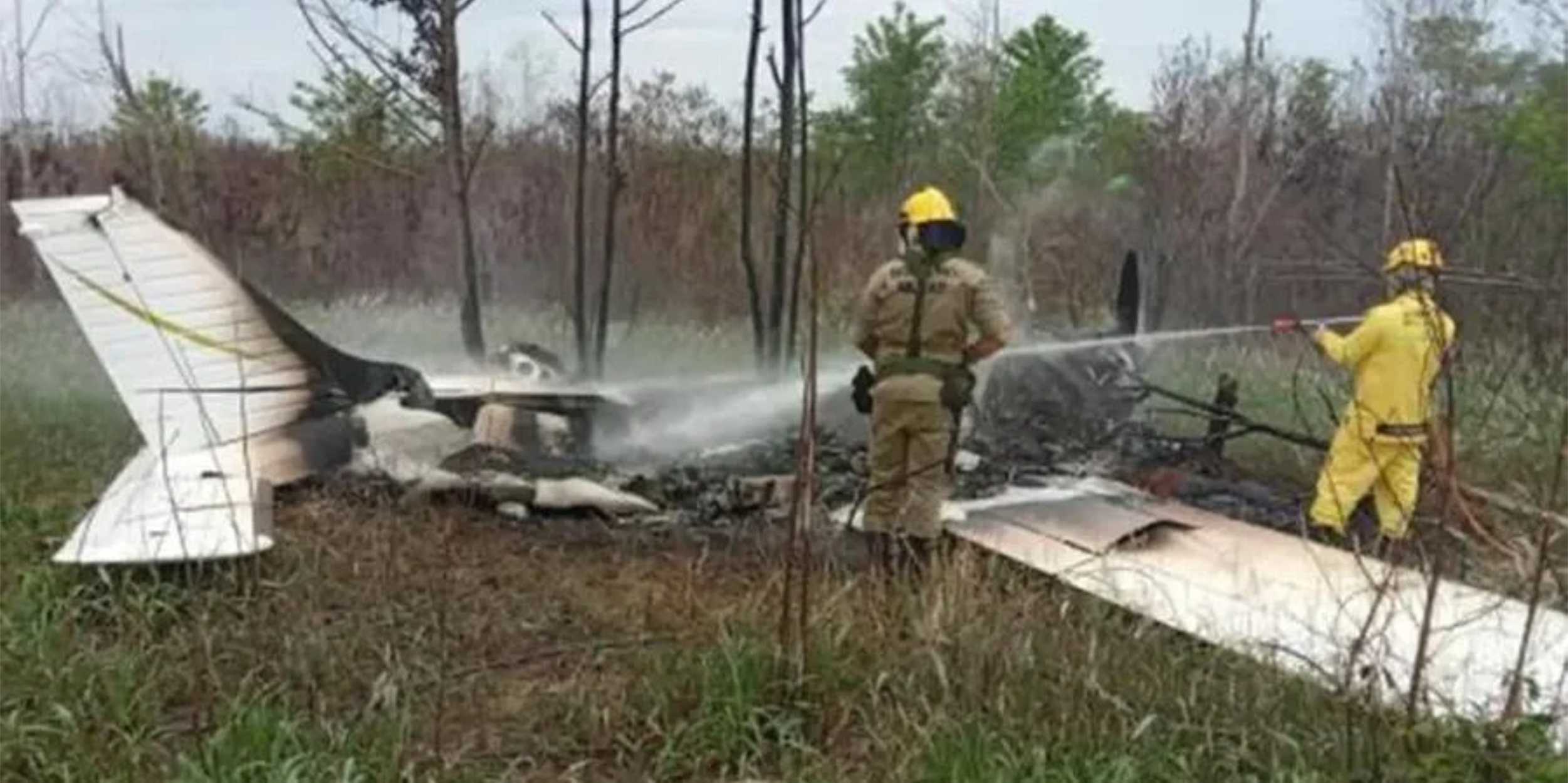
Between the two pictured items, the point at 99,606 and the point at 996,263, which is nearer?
the point at 99,606

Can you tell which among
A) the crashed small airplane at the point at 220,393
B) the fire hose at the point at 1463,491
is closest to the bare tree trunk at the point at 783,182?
the crashed small airplane at the point at 220,393

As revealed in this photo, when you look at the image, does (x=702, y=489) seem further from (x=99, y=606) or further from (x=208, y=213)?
(x=208, y=213)

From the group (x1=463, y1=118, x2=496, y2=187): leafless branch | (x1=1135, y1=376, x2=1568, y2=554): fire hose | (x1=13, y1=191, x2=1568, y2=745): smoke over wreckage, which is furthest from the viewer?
(x1=463, y1=118, x2=496, y2=187): leafless branch

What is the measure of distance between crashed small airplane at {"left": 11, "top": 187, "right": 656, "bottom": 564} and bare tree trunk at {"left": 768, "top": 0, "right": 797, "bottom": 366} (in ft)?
5.75

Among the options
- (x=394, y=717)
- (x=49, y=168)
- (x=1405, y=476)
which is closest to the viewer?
(x=394, y=717)

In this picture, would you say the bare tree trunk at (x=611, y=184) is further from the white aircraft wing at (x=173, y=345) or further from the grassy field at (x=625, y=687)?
the grassy field at (x=625, y=687)

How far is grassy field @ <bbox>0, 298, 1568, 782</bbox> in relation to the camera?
4.15m

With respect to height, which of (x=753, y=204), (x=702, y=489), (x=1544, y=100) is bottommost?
(x=702, y=489)

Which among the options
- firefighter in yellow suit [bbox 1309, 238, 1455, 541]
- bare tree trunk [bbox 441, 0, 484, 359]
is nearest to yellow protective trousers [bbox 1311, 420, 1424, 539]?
firefighter in yellow suit [bbox 1309, 238, 1455, 541]

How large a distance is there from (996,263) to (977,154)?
3476 millimetres

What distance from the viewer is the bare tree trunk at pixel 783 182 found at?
7.58 meters

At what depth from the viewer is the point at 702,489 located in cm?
823

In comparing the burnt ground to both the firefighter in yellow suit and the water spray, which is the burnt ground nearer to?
the water spray

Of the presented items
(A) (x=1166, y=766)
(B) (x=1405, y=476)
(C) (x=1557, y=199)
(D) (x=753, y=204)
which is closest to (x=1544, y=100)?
(C) (x=1557, y=199)
